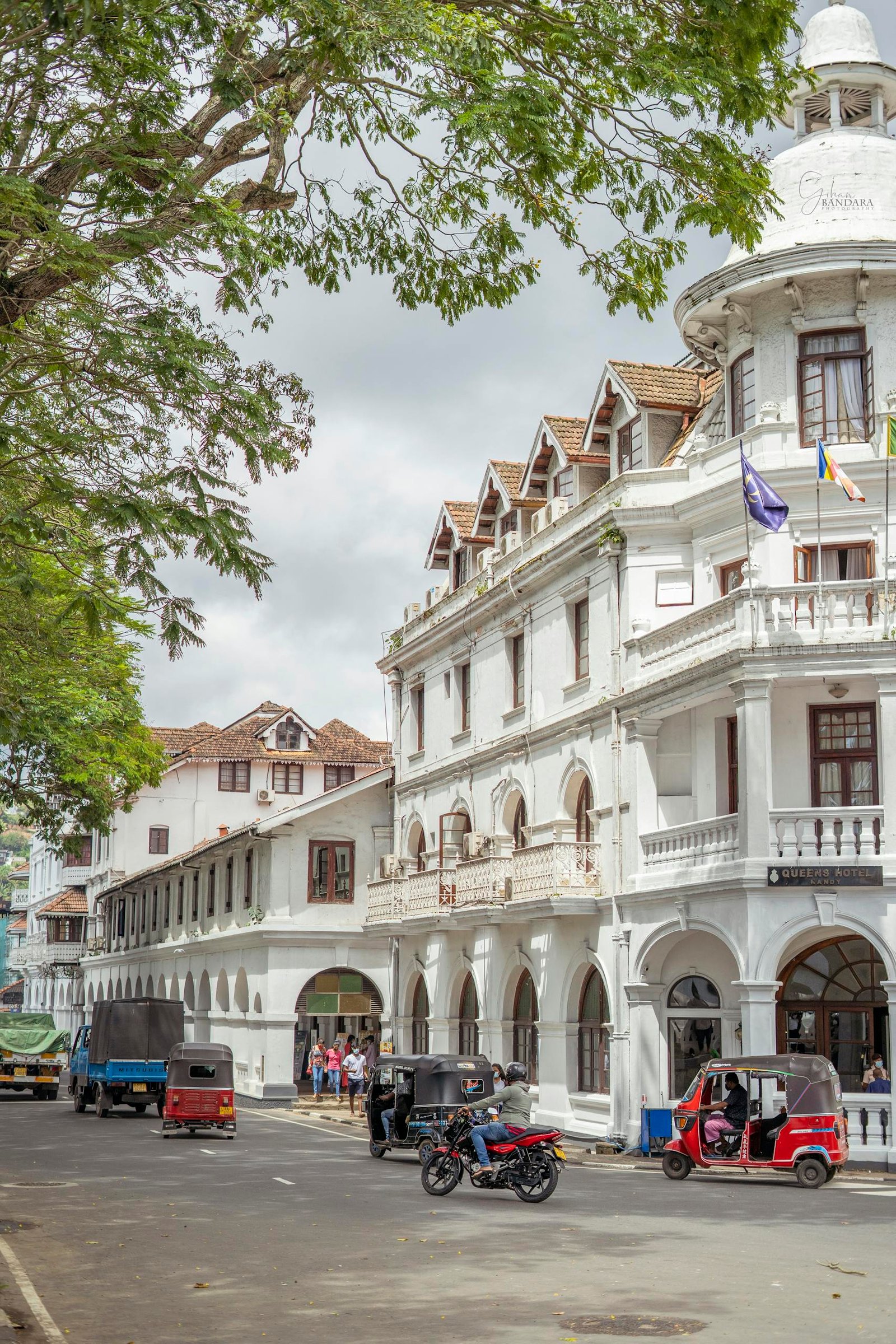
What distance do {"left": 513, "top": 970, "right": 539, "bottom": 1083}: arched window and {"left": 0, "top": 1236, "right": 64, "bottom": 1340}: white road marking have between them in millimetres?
19344

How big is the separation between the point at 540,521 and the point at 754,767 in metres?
10.8

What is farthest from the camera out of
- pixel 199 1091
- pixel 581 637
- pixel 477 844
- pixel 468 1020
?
pixel 468 1020

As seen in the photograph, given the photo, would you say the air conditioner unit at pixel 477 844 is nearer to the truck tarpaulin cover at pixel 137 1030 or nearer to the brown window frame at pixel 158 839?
the truck tarpaulin cover at pixel 137 1030

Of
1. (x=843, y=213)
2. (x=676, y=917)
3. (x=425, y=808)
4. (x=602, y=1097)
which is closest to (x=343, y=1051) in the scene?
(x=425, y=808)

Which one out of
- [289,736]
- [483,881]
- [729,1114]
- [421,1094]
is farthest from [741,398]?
[289,736]

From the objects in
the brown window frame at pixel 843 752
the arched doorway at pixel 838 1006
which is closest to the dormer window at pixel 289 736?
the arched doorway at pixel 838 1006

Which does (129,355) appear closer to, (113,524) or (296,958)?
(113,524)

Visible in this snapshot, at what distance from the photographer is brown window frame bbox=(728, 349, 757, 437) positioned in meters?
27.3

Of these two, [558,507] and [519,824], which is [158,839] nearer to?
[519,824]

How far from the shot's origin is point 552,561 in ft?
105

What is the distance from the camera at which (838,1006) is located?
25.5 m

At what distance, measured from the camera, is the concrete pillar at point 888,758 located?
2389 cm

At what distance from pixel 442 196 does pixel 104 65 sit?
353 cm

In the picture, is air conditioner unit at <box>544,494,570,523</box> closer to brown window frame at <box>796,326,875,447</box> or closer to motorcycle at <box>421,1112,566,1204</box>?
brown window frame at <box>796,326,875,447</box>
